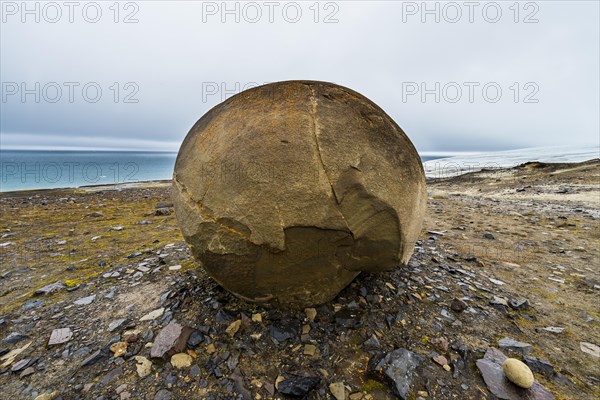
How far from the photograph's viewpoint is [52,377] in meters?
2.36

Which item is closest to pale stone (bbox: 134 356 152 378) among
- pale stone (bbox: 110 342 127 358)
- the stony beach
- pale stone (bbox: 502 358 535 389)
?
the stony beach

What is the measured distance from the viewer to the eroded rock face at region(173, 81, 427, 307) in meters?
2.41

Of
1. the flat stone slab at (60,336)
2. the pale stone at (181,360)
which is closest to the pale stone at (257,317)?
the pale stone at (181,360)

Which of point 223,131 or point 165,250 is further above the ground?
point 223,131

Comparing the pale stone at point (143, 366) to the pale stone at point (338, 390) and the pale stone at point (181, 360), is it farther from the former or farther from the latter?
the pale stone at point (338, 390)

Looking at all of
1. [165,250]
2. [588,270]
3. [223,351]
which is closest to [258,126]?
[223,351]

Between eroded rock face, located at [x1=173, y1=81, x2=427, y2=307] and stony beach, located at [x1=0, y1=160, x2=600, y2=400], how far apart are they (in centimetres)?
45

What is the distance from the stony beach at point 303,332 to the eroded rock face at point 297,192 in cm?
45

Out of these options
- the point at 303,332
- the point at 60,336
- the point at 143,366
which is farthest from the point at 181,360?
the point at 60,336

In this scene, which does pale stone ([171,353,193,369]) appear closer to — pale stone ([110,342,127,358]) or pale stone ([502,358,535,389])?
pale stone ([110,342,127,358])

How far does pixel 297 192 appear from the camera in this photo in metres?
2.37

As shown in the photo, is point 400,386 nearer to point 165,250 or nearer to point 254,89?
point 254,89

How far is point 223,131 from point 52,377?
2435 mm

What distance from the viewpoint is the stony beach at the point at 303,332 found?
2256 millimetres
